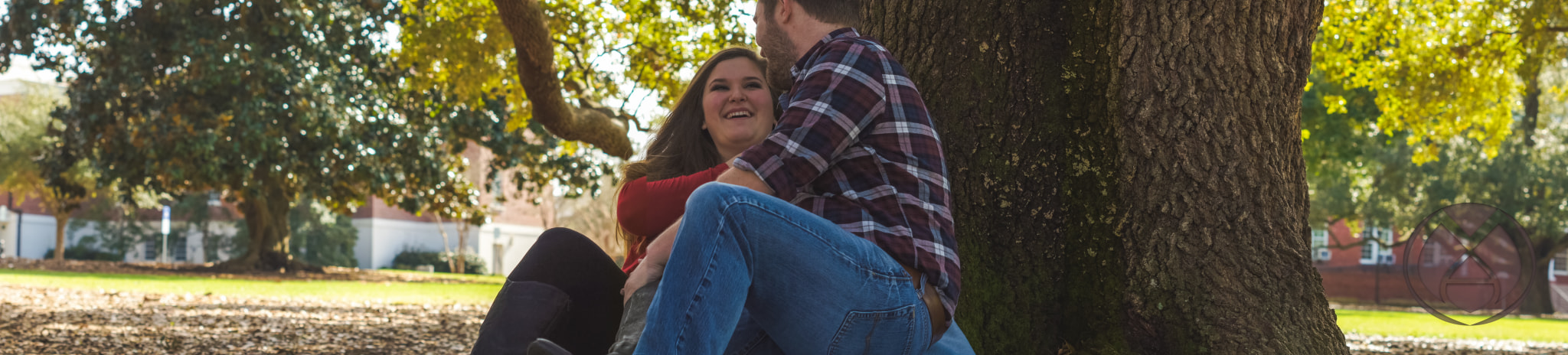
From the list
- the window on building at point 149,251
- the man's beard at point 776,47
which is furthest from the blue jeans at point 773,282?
the window on building at point 149,251

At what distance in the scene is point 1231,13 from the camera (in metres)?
3.13

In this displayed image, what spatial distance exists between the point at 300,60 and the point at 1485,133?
1806 cm

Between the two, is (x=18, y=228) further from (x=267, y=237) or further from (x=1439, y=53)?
(x=1439, y=53)

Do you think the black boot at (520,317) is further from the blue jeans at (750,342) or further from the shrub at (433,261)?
A: the shrub at (433,261)

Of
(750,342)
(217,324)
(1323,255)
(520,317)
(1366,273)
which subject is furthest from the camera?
(1323,255)

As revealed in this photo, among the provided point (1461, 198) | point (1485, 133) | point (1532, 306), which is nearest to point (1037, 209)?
point (1485, 133)

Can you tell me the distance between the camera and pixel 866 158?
2.13m

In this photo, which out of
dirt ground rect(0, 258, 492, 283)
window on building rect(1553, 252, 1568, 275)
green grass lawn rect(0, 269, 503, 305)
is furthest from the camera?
window on building rect(1553, 252, 1568, 275)

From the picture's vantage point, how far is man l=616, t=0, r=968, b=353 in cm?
193

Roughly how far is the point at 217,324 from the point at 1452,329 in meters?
15.1

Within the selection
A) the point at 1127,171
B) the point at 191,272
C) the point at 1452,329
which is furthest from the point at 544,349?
the point at 191,272

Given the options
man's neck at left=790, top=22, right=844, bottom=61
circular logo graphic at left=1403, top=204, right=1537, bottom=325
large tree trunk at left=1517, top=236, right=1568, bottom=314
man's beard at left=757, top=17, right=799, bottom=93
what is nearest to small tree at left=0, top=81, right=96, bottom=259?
circular logo graphic at left=1403, top=204, right=1537, bottom=325

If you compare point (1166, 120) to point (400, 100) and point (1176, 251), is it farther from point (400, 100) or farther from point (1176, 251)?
point (400, 100)

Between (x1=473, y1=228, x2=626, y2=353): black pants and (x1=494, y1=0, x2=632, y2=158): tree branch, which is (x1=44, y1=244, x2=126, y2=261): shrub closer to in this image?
(x1=494, y1=0, x2=632, y2=158): tree branch
